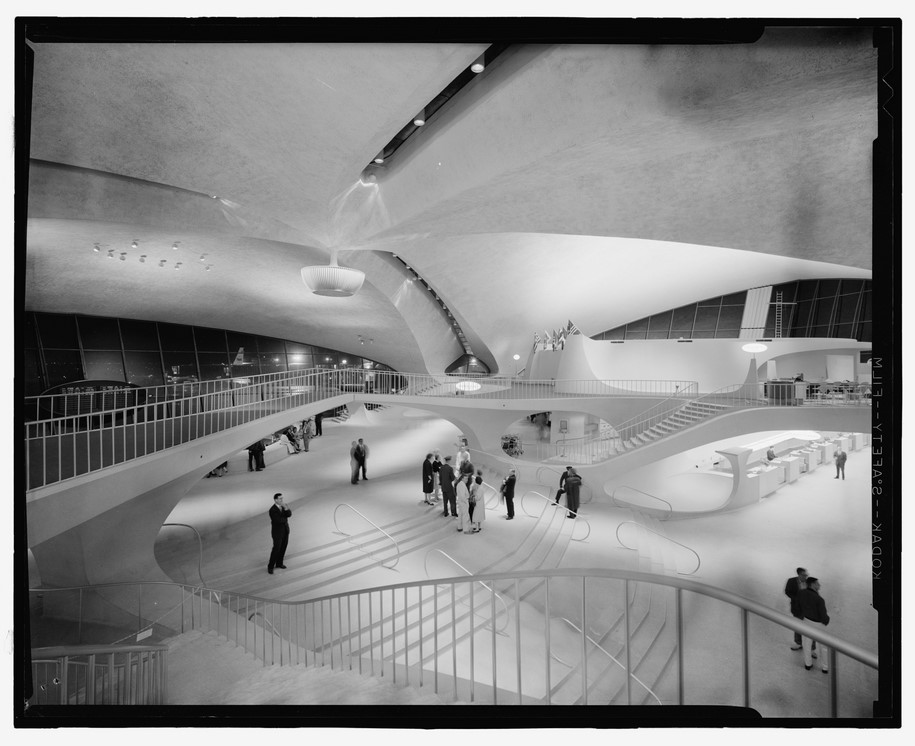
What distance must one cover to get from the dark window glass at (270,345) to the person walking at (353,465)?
1.34m

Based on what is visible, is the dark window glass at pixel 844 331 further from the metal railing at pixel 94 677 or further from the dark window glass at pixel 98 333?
the dark window glass at pixel 98 333

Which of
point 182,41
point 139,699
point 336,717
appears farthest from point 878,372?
point 139,699

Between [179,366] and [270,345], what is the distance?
34.9 inches

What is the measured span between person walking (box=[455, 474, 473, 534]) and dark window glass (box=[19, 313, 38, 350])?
3.36 meters

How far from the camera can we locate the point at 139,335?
3.09 metres

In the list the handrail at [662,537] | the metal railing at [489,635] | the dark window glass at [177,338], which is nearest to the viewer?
the metal railing at [489,635]

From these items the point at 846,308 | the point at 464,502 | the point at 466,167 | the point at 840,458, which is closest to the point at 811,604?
the point at 840,458

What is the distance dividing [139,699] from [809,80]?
528 cm

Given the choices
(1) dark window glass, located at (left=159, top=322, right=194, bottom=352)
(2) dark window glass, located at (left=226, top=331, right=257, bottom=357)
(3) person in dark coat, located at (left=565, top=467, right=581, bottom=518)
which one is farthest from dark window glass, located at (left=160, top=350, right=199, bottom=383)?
(3) person in dark coat, located at (left=565, top=467, right=581, bottom=518)

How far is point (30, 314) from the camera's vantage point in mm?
2115

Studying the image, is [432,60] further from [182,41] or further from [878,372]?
[878,372]

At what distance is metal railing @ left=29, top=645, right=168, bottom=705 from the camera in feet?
6.38

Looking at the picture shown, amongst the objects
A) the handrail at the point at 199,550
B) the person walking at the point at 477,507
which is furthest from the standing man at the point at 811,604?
the handrail at the point at 199,550

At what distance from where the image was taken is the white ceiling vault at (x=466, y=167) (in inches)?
78.3
